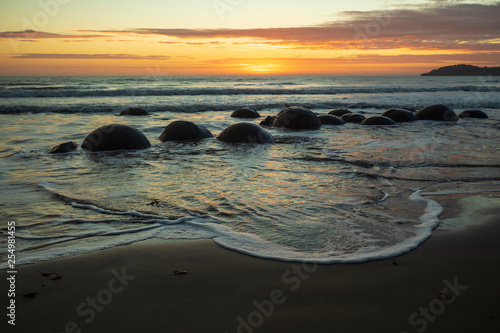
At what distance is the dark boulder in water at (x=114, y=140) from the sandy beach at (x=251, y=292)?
5.72 m

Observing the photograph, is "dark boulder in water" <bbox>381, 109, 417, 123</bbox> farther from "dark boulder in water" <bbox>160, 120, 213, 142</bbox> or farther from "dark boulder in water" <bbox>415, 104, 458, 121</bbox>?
"dark boulder in water" <bbox>160, 120, 213, 142</bbox>

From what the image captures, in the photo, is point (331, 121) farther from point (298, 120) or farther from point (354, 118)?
point (298, 120)

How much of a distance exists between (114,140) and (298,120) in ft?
21.6

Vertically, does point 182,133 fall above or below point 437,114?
below

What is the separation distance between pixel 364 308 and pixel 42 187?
15.9ft

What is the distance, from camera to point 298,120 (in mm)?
13062

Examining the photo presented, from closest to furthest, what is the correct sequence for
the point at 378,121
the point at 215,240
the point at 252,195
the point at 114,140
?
the point at 215,240
the point at 252,195
the point at 114,140
the point at 378,121

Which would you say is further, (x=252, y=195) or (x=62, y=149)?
(x=62, y=149)

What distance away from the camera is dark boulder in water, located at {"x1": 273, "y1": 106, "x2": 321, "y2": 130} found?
1297 centimetres

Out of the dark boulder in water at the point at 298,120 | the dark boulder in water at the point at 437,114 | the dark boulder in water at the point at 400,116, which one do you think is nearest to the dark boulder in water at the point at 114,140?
the dark boulder in water at the point at 298,120

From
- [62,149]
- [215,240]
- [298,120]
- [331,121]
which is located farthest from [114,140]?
[331,121]

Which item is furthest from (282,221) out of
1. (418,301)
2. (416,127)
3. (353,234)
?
(416,127)

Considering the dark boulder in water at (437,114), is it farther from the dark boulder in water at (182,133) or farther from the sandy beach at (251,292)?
the sandy beach at (251,292)

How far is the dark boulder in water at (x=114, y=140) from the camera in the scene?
28.3 ft
